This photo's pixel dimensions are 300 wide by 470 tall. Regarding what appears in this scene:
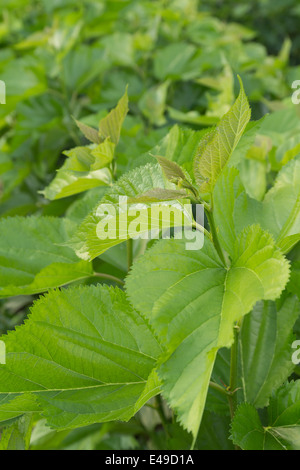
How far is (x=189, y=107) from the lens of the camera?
1931 millimetres

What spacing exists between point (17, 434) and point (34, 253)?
33 cm

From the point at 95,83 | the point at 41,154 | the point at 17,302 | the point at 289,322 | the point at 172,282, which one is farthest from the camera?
the point at 95,83

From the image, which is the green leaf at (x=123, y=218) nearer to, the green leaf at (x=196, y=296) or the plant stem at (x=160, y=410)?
the green leaf at (x=196, y=296)

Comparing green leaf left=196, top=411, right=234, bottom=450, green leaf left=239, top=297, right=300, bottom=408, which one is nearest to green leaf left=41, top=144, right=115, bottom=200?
green leaf left=239, top=297, right=300, bottom=408

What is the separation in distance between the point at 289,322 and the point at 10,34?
2055 mm

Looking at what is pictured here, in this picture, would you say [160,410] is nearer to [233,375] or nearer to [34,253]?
[233,375]

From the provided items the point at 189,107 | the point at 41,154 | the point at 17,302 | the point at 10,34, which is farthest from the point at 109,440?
the point at 10,34

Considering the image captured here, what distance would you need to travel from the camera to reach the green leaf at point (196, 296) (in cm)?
57

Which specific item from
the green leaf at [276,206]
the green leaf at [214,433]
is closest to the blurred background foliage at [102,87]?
the green leaf at [276,206]

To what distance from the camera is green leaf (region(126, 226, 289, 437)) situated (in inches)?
22.4

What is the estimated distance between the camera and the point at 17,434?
82cm

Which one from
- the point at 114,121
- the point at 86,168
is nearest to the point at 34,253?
the point at 86,168

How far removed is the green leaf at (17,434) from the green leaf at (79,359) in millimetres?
83

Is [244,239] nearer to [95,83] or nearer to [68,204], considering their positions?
[68,204]
